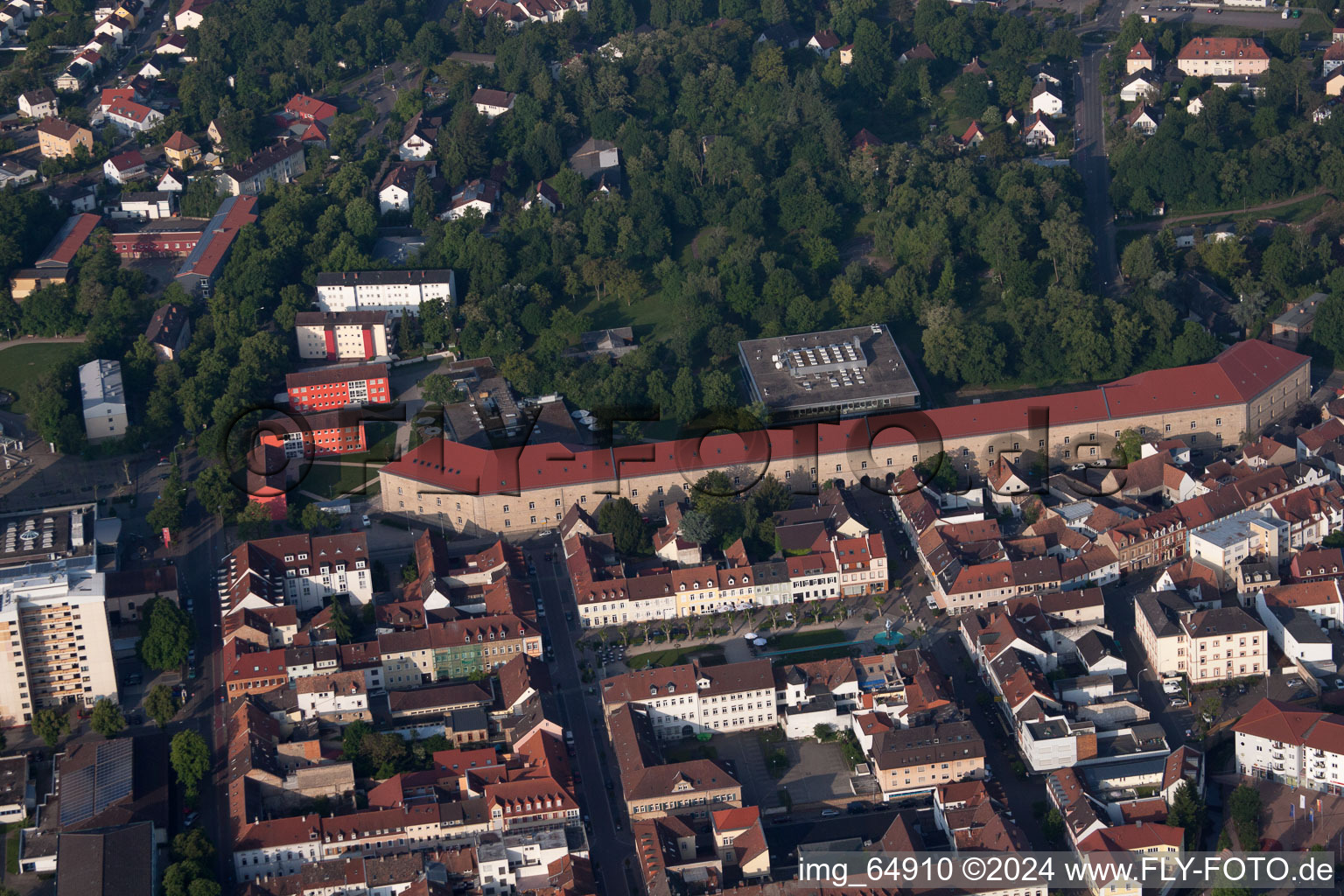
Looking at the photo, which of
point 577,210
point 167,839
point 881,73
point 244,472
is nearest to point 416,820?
point 167,839

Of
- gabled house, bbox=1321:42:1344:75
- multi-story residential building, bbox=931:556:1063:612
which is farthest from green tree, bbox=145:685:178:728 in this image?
gabled house, bbox=1321:42:1344:75

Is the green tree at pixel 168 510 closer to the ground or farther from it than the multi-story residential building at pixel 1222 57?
closer to the ground

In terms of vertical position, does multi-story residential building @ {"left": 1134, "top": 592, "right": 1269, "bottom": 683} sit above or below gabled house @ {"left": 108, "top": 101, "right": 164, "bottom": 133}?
below

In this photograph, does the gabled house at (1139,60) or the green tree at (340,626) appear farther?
the gabled house at (1139,60)

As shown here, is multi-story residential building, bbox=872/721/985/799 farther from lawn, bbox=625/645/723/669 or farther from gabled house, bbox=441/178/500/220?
gabled house, bbox=441/178/500/220

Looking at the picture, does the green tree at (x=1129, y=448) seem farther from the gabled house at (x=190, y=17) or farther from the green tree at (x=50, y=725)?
the gabled house at (x=190, y=17)

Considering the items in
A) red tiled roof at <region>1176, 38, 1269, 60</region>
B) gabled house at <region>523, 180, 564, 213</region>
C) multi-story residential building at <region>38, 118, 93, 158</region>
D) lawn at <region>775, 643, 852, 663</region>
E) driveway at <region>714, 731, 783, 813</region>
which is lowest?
driveway at <region>714, 731, 783, 813</region>

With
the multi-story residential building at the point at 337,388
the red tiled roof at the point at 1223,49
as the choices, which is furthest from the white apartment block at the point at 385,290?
the red tiled roof at the point at 1223,49
